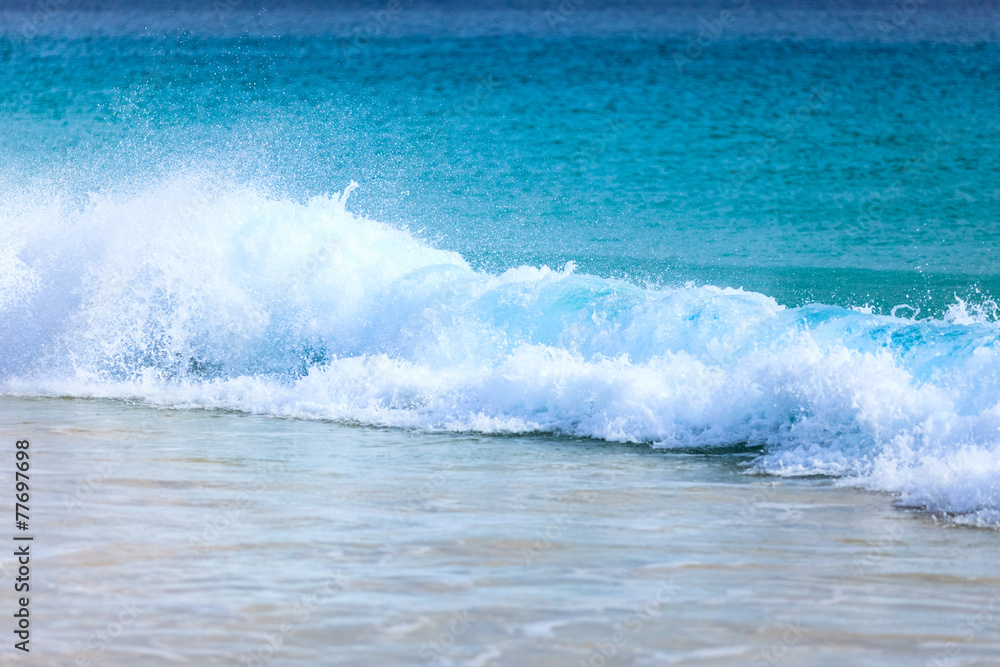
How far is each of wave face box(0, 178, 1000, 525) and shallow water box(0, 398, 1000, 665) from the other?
82 cm

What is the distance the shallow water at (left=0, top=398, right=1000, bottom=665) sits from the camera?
389 cm

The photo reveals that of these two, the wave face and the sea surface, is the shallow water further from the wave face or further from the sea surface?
the wave face

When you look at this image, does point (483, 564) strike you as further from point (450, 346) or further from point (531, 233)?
point (531, 233)

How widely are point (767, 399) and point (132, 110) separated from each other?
40100mm

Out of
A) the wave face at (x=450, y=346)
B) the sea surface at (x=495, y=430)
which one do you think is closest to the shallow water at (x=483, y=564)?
the sea surface at (x=495, y=430)

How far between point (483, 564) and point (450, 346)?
19.8 ft

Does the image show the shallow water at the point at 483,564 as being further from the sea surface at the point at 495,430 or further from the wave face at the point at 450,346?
the wave face at the point at 450,346

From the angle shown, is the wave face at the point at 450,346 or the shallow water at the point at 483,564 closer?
the shallow water at the point at 483,564

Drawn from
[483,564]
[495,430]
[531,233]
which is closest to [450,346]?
[495,430]

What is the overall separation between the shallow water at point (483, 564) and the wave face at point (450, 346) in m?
0.82

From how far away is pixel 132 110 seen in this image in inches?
1731

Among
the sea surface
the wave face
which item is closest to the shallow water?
the sea surface

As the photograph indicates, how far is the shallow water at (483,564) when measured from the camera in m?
3.89

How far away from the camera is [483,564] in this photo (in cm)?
482
